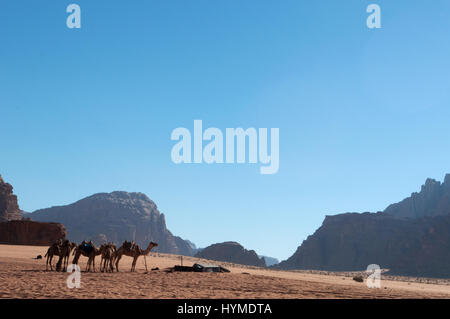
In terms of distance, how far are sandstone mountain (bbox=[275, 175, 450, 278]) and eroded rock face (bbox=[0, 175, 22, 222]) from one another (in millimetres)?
82681

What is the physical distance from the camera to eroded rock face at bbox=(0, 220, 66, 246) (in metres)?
55.3

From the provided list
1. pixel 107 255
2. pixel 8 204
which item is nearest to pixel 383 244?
pixel 8 204

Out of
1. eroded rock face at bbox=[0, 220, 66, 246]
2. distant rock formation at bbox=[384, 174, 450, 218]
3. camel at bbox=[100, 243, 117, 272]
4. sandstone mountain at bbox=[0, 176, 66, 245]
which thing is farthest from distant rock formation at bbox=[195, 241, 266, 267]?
camel at bbox=[100, 243, 117, 272]

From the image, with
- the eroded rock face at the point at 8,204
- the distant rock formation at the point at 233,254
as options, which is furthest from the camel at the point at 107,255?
the distant rock formation at the point at 233,254

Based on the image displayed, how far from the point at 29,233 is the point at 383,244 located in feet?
347

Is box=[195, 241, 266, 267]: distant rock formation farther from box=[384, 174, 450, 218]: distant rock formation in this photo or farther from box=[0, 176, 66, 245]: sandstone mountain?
box=[0, 176, 66, 245]: sandstone mountain

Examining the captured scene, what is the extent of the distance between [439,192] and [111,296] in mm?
174904

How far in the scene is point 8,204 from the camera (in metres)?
79.0

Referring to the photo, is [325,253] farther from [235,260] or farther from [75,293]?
[75,293]

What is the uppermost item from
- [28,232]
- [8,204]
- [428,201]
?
[428,201]

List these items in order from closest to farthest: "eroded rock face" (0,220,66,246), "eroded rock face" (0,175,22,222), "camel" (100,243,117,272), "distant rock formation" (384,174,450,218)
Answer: "camel" (100,243,117,272)
"eroded rock face" (0,220,66,246)
"eroded rock face" (0,175,22,222)
"distant rock formation" (384,174,450,218)

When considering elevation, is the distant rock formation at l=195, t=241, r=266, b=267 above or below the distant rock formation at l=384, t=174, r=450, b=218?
below

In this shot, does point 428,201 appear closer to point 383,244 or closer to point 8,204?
point 383,244
